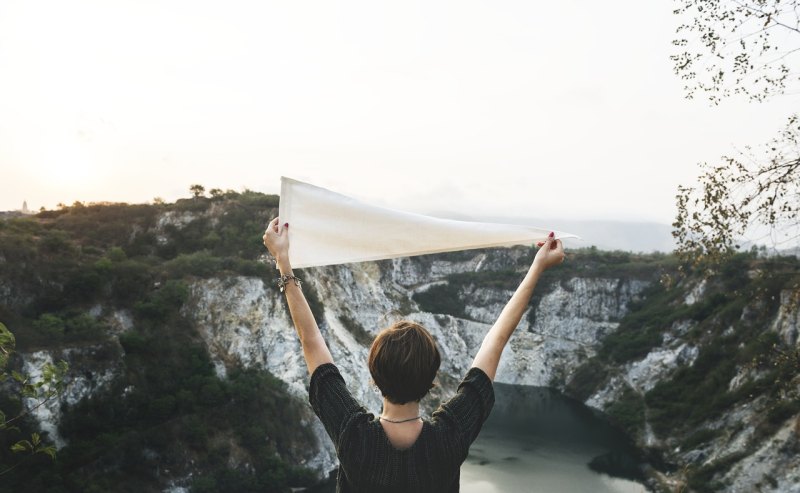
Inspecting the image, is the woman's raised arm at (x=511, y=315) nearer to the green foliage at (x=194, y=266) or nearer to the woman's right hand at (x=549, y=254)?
the woman's right hand at (x=549, y=254)

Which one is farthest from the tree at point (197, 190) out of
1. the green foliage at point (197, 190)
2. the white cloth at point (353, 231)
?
the white cloth at point (353, 231)

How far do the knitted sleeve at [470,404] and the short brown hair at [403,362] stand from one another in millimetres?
162

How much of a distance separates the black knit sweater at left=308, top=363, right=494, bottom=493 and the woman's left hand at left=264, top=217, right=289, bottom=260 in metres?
0.51

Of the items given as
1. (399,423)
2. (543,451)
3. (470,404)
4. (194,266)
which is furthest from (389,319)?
(399,423)

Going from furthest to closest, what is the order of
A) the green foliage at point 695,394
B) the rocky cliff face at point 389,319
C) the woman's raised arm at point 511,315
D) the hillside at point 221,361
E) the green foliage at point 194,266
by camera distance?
1. the green foliage at point 695,394
2. the green foliage at point 194,266
3. the rocky cliff face at point 389,319
4. the hillside at point 221,361
5. the woman's raised arm at point 511,315

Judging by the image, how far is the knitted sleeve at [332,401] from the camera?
2004 mm

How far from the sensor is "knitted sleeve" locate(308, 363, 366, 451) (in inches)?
78.9

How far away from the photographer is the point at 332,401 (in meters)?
2.05

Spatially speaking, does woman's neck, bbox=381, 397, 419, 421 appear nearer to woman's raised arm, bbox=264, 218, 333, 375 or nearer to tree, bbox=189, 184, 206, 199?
woman's raised arm, bbox=264, 218, 333, 375

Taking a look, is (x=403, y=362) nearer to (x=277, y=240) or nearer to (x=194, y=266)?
(x=277, y=240)

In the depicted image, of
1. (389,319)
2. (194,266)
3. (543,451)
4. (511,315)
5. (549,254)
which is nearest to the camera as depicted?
(511,315)

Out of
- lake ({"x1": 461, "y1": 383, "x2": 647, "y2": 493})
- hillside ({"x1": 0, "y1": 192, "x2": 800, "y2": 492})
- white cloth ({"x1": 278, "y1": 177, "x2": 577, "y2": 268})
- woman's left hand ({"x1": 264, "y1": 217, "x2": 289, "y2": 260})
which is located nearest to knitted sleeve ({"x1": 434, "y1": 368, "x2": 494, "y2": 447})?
white cloth ({"x1": 278, "y1": 177, "x2": 577, "y2": 268})

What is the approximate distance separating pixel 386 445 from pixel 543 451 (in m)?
48.3

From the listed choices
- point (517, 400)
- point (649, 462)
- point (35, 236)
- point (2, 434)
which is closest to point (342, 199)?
point (2, 434)
